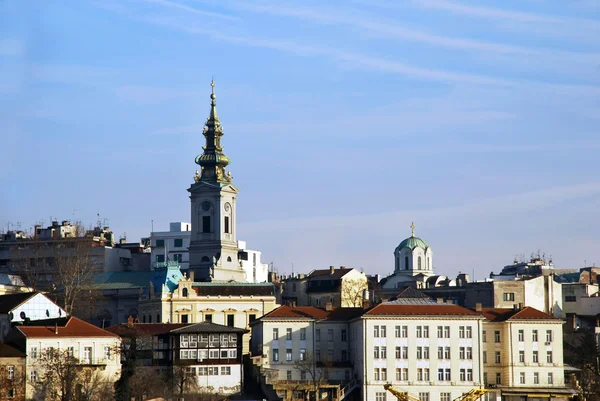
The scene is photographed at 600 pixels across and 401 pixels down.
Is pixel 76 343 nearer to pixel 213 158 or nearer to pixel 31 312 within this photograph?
pixel 31 312

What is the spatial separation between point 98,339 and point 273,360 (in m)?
17.2

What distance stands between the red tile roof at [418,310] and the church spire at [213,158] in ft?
173

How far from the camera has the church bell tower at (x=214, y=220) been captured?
17388cm

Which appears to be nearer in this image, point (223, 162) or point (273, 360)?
point (273, 360)

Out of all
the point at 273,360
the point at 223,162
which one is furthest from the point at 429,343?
the point at 223,162

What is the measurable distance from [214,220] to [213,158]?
7.67 m

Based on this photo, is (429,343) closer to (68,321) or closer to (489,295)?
(68,321)

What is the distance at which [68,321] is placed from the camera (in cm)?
12075

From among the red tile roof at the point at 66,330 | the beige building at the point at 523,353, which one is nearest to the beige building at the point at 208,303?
the beige building at the point at 523,353

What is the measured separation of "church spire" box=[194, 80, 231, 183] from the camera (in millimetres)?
177750

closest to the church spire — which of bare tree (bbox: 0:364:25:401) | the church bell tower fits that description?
the church bell tower

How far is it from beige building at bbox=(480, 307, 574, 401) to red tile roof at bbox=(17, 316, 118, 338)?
109ft

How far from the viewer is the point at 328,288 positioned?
177625 millimetres

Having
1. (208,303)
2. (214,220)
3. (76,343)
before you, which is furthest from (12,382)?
(214,220)
